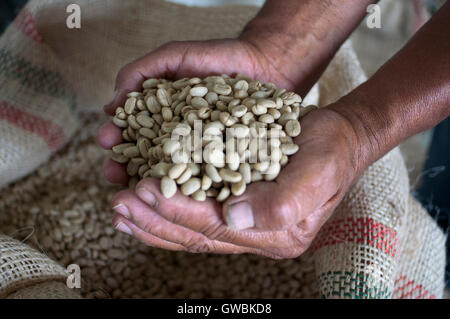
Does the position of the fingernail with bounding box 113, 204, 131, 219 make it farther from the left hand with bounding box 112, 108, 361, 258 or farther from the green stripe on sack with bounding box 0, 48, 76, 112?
the green stripe on sack with bounding box 0, 48, 76, 112

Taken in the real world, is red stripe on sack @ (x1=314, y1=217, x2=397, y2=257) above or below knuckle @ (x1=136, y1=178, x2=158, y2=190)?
below

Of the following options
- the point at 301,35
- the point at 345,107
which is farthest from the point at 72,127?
the point at 345,107

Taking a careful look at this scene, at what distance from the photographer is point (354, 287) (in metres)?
1.01

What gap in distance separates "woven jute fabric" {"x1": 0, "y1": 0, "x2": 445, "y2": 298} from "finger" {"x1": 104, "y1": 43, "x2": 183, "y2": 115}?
0.35 metres

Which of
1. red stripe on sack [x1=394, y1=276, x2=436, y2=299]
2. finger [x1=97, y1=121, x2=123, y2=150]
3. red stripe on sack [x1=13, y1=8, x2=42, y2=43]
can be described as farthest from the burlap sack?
red stripe on sack [x1=394, y1=276, x2=436, y2=299]

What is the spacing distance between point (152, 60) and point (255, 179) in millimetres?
418

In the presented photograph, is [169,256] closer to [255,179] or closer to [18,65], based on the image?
[255,179]

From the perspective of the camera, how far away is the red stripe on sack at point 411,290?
1.18 metres

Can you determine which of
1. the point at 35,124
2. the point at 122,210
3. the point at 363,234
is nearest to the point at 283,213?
the point at 122,210

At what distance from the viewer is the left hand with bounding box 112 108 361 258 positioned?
30.9 inches

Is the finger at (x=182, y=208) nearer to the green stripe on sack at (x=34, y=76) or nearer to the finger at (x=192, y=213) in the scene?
the finger at (x=192, y=213)

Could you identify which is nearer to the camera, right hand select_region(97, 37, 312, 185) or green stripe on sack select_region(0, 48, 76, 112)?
right hand select_region(97, 37, 312, 185)

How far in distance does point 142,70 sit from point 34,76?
1.51ft

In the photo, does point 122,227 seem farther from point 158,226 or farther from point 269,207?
point 269,207
